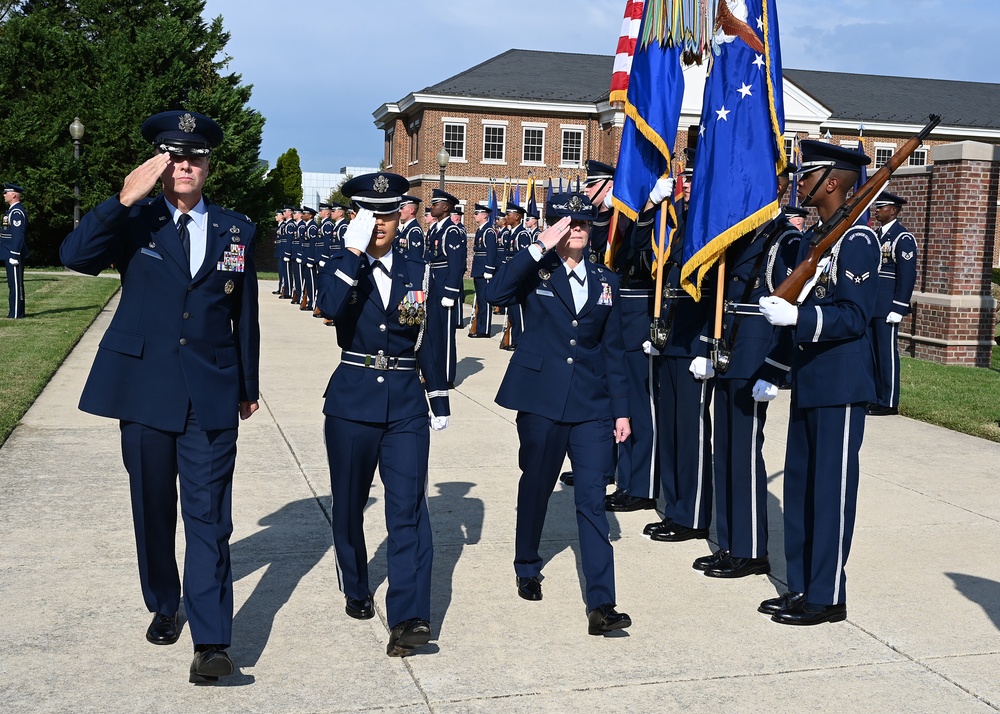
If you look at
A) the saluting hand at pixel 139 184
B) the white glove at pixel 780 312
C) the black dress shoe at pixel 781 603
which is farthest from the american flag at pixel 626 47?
the saluting hand at pixel 139 184

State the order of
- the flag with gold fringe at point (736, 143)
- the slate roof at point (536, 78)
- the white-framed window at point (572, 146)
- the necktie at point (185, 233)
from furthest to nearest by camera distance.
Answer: the white-framed window at point (572, 146) → the slate roof at point (536, 78) → the flag with gold fringe at point (736, 143) → the necktie at point (185, 233)

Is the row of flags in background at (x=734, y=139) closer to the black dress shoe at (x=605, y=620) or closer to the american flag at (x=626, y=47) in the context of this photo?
the american flag at (x=626, y=47)

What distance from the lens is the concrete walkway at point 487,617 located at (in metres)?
4.17

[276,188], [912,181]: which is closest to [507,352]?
[912,181]

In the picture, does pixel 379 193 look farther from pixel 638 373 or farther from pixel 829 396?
pixel 638 373

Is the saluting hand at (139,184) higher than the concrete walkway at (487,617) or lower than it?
higher

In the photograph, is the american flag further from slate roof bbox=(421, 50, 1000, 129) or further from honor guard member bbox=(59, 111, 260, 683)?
slate roof bbox=(421, 50, 1000, 129)

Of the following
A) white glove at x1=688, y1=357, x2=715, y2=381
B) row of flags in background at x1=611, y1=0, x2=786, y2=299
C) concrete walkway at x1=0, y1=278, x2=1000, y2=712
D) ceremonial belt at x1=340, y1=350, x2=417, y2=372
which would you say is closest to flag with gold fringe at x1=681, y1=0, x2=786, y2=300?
row of flags in background at x1=611, y1=0, x2=786, y2=299

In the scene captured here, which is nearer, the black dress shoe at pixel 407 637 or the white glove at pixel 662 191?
the black dress shoe at pixel 407 637

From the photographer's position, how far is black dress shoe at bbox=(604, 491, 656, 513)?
7.30 m

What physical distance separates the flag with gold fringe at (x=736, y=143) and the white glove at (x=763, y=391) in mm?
942

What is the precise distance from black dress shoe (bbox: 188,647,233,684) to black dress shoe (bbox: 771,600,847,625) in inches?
100

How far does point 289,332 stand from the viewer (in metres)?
18.8

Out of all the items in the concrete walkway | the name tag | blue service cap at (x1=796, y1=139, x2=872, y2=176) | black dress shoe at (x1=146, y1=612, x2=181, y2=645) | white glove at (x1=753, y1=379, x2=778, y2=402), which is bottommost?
the concrete walkway
